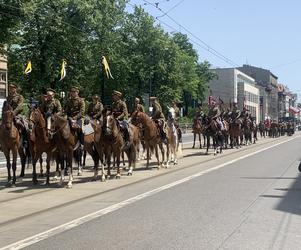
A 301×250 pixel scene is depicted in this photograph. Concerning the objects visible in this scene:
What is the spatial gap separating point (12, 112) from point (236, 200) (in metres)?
6.55

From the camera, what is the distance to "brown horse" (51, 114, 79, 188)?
15078 mm

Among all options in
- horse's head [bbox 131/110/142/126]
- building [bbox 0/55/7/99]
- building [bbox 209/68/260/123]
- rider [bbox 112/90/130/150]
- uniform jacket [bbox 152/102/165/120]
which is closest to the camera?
rider [bbox 112/90/130/150]

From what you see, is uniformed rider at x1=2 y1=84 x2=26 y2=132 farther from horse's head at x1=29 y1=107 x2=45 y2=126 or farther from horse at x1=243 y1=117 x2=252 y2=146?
horse at x1=243 y1=117 x2=252 y2=146

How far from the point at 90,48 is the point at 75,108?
140ft

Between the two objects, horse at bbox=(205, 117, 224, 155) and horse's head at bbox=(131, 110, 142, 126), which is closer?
horse's head at bbox=(131, 110, 142, 126)

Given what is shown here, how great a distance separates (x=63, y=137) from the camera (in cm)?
1516

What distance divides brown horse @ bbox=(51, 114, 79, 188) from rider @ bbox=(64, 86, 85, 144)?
0.47 meters

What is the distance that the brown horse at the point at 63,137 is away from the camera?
15.1m

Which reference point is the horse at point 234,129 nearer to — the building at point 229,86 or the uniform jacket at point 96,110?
the uniform jacket at point 96,110

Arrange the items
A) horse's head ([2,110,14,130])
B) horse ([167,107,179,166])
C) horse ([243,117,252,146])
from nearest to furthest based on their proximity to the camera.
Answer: horse's head ([2,110,14,130]) → horse ([167,107,179,166]) → horse ([243,117,252,146])

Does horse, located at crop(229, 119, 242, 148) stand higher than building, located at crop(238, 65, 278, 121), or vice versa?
building, located at crop(238, 65, 278, 121)

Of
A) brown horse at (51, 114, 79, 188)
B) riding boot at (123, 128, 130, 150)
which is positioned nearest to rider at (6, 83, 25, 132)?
brown horse at (51, 114, 79, 188)

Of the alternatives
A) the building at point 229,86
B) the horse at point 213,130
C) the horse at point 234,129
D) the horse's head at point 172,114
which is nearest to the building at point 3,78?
the horse at point 234,129

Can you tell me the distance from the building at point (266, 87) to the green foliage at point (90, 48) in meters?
70.6
